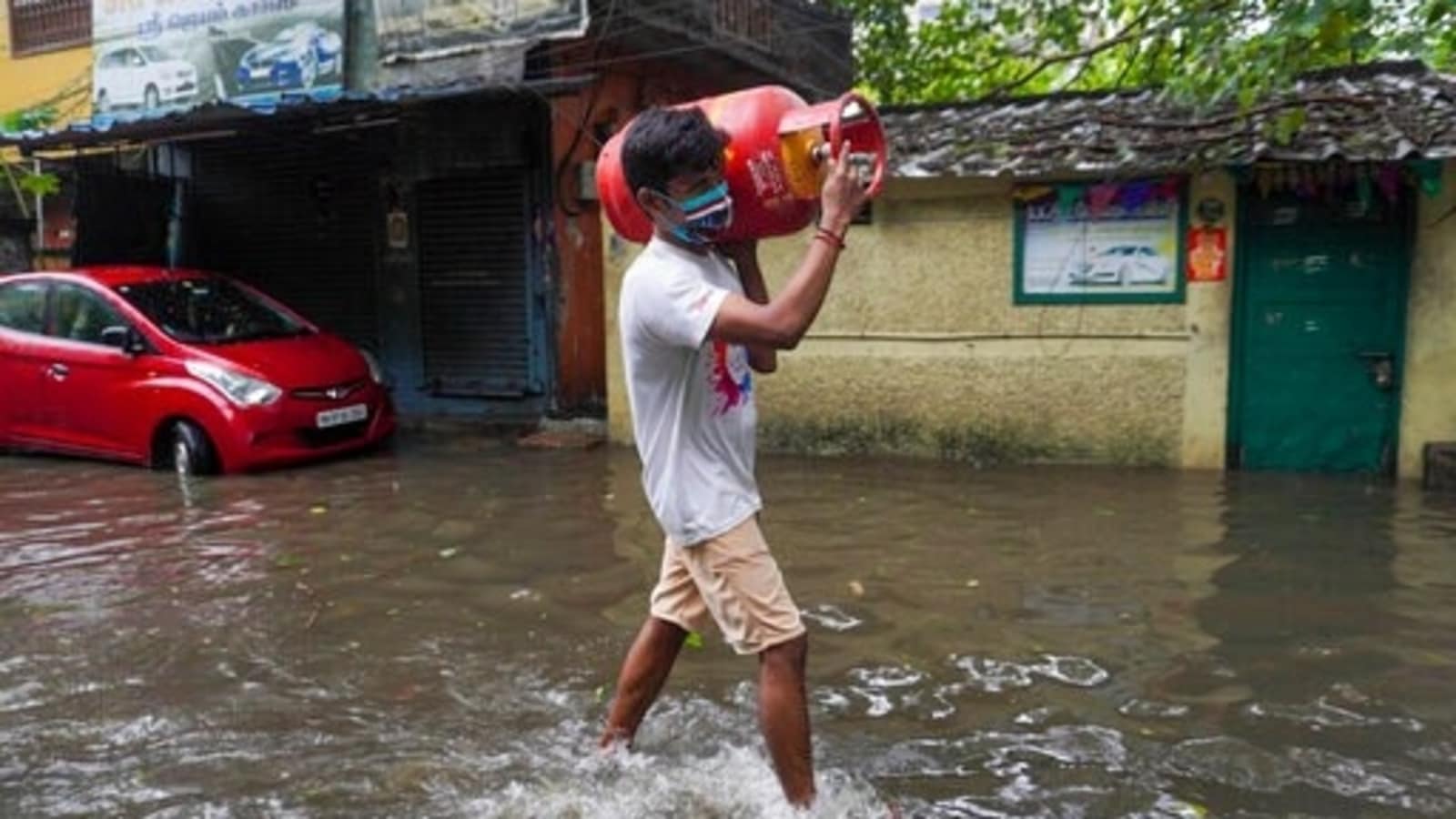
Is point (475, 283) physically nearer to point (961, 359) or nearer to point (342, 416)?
point (342, 416)

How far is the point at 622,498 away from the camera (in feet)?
25.1

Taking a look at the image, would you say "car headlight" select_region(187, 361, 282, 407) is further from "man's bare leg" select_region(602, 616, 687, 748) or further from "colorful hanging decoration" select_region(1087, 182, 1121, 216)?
"man's bare leg" select_region(602, 616, 687, 748)

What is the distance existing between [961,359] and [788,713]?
5729 millimetres

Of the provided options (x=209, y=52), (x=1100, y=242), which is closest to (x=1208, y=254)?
(x=1100, y=242)

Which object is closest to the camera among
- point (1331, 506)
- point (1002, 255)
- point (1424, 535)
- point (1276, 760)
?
point (1276, 760)

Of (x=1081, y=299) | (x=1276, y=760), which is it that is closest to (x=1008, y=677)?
(x=1276, y=760)

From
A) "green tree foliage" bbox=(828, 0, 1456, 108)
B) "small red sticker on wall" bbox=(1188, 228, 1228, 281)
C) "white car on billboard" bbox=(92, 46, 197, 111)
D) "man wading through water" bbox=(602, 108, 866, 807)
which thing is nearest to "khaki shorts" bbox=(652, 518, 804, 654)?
"man wading through water" bbox=(602, 108, 866, 807)

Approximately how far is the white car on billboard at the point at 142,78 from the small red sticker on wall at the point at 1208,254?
8833 millimetres

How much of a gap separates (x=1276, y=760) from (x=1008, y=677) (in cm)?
97

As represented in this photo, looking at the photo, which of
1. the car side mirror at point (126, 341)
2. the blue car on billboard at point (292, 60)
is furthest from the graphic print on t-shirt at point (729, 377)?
the blue car on billboard at point (292, 60)

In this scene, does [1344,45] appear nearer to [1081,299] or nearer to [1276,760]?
[1081,299]

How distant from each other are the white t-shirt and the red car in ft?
20.4

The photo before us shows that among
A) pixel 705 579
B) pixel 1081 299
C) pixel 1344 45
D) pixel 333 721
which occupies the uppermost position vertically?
pixel 1344 45

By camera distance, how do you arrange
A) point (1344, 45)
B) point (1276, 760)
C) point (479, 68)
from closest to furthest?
point (1276, 760)
point (1344, 45)
point (479, 68)
